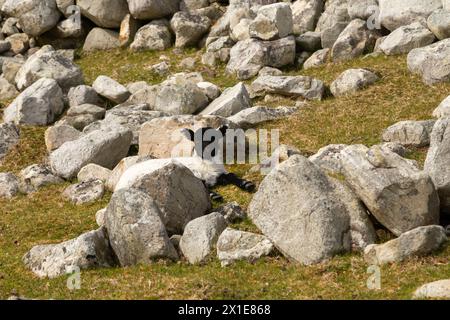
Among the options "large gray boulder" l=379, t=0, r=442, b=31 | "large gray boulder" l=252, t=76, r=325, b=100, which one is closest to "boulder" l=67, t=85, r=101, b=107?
"large gray boulder" l=252, t=76, r=325, b=100

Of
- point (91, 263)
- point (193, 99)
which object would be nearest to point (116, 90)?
point (193, 99)

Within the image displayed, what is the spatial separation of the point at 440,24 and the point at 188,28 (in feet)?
48.6

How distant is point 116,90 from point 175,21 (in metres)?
9.09

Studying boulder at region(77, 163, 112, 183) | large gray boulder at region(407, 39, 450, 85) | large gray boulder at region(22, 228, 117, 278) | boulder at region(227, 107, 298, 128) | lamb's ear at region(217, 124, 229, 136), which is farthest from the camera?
large gray boulder at region(407, 39, 450, 85)

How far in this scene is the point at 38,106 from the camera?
135ft

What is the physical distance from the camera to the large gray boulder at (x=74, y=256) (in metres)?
23.7

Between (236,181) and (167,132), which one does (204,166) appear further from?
(167,132)

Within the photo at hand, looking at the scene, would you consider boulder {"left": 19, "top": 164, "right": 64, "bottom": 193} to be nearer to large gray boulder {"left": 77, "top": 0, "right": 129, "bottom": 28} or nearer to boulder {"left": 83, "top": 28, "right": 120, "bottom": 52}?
boulder {"left": 83, "top": 28, "right": 120, "bottom": 52}

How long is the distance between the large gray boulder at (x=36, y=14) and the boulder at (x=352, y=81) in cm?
2098

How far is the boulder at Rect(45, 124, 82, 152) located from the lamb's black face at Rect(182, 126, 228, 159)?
6.62m

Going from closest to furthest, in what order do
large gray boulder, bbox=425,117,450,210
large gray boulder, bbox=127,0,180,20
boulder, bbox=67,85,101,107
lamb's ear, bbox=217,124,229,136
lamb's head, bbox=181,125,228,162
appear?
large gray boulder, bbox=425,117,450,210 < lamb's head, bbox=181,125,228,162 < lamb's ear, bbox=217,124,229,136 < boulder, bbox=67,85,101,107 < large gray boulder, bbox=127,0,180,20

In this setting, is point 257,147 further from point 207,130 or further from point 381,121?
point 381,121

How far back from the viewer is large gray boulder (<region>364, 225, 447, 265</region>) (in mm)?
21656

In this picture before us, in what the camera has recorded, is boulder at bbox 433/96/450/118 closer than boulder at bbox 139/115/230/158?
No
